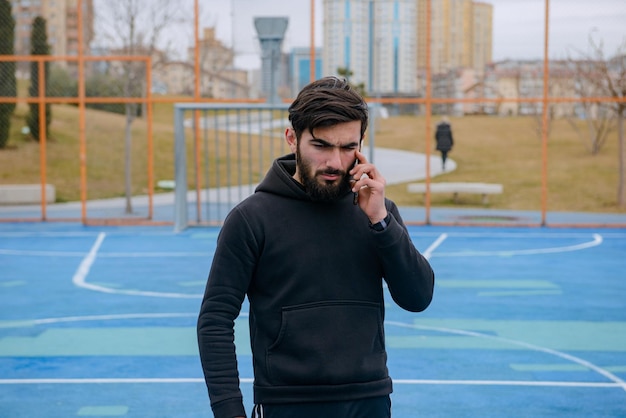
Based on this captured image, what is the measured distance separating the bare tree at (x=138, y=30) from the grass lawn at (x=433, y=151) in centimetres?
626

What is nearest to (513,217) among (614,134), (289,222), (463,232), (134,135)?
(463,232)

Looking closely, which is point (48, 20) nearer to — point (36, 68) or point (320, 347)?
point (36, 68)

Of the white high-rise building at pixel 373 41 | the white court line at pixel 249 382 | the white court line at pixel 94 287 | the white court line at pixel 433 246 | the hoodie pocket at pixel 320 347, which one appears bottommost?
the white court line at pixel 433 246

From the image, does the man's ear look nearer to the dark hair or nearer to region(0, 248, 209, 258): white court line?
the dark hair

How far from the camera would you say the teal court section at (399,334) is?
24.2ft

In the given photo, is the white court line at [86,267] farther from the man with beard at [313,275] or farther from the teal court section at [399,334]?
the man with beard at [313,275]

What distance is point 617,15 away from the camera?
64.6ft

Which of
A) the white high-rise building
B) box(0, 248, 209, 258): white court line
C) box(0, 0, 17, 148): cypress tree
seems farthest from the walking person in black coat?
box(0, 0, 17, 148): cypress tree

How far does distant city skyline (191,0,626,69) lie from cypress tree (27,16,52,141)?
6.50m

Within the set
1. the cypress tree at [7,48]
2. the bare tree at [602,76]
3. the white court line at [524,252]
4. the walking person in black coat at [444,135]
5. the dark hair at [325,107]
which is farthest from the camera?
the cypress tree at [7,48]

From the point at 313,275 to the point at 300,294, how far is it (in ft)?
0.23

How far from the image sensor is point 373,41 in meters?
20.9

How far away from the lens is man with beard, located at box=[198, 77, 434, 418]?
10.4 ft

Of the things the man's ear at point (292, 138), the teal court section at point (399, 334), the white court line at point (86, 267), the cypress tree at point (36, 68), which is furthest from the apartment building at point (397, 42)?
the man's ear at point (292, 138)
